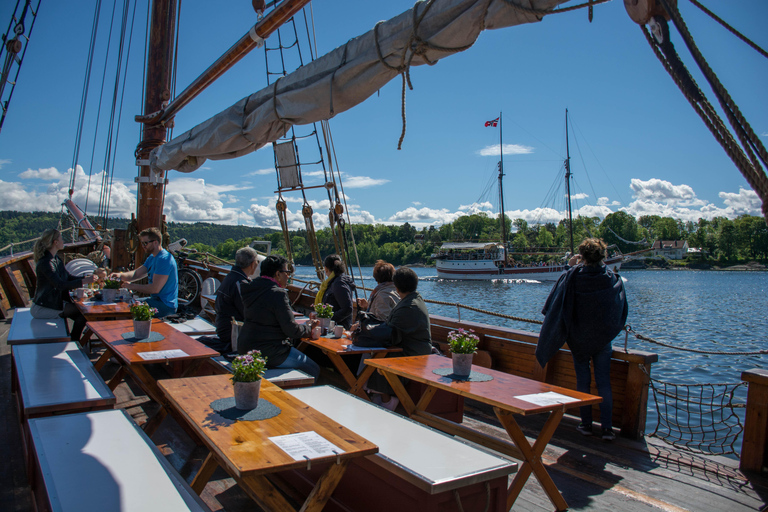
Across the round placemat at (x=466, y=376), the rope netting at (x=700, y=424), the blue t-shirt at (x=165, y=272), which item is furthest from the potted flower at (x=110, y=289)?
the rope netting at (x=700, y=424)

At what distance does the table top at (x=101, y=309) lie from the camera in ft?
14.2

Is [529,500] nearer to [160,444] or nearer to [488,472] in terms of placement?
[488,472]

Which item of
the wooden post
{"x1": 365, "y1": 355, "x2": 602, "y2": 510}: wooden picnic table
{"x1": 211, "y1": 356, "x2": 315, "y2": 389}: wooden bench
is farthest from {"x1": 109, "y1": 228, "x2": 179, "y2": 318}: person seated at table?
the wooden post

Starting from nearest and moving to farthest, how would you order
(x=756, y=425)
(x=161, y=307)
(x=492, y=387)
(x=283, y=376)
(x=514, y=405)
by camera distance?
1. (x=514, y=405)
2. (x=492, y=387)
3. (x=756, y=425)
4. (x=283, y=376)
5. (x=161, y=307)

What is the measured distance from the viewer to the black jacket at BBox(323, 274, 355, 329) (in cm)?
450

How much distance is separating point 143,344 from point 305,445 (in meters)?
1.97

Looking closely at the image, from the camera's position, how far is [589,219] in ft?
290

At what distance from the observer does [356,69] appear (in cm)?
262

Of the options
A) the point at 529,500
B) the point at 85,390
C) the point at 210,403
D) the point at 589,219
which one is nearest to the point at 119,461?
the point at 210,403

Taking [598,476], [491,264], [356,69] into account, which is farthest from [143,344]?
[491,264]

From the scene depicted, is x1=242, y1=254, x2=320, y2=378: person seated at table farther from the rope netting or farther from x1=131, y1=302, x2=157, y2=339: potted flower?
the rope netting

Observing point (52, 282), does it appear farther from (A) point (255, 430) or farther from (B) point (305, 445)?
(B) point (305, 445)

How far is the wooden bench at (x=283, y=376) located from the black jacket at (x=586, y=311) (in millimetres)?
1737

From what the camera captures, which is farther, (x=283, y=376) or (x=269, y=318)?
(x=269, y=318)
